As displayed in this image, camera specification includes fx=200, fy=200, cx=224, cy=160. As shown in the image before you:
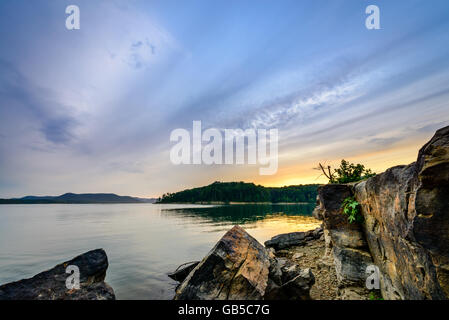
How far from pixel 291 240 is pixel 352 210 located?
16.6m

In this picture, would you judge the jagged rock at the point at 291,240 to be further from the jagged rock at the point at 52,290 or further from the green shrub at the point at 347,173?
the jagged rock at the point at 52,290

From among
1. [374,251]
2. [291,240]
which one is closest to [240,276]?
[374,251]

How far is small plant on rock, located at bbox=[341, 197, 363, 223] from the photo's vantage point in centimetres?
858

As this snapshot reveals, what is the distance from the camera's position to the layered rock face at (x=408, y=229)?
12.8ft

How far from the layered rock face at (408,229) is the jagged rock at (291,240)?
14.8 metres

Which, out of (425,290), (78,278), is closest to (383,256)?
(425,290)

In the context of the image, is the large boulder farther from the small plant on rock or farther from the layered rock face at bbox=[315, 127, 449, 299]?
the small plant on rock

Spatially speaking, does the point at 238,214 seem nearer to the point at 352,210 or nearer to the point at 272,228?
the point at 272,228

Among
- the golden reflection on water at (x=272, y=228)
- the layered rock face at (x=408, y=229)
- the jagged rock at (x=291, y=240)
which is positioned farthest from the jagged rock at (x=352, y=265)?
the golden reflection on water at (x=272, y=228)

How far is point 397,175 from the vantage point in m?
5.31

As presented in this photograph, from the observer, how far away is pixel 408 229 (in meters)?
4.64

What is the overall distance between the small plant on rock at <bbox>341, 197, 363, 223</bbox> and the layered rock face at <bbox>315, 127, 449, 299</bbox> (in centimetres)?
24

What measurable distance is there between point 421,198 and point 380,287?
19.2 feet
